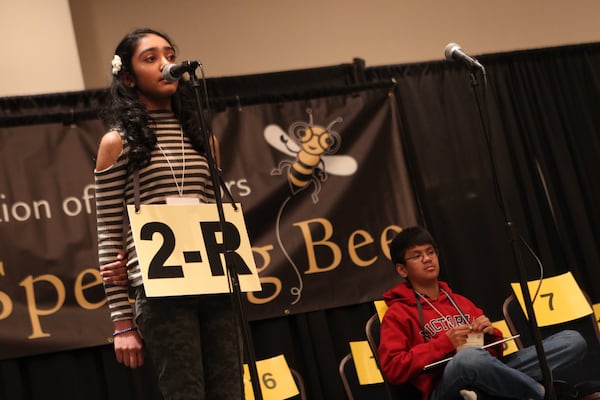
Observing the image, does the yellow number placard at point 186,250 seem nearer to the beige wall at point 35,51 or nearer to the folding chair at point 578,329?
the folding chair at point 578,329

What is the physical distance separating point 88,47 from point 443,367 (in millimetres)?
2963

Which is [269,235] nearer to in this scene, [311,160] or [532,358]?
[311,160]

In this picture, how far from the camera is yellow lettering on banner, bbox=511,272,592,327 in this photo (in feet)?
12.9

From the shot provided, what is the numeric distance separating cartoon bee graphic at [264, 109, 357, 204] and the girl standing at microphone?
2118 mm

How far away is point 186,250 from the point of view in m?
2.31

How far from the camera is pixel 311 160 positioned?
470cm

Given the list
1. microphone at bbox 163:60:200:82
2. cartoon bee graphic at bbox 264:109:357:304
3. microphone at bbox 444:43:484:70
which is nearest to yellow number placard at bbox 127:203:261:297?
microphone at bbox 163:60:200:82

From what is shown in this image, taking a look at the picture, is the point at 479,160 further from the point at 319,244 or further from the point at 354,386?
the point at 354,386

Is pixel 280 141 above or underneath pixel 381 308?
above

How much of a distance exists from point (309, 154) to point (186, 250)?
2463mm

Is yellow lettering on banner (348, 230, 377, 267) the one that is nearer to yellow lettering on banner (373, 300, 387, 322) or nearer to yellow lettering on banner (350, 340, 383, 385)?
yellow lettering on banner (350, 340, 383, 385)

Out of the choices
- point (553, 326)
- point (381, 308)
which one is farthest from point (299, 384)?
point (553, 326)

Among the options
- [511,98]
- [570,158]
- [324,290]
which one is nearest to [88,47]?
[324,290]

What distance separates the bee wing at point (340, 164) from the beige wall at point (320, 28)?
81 centimetres
